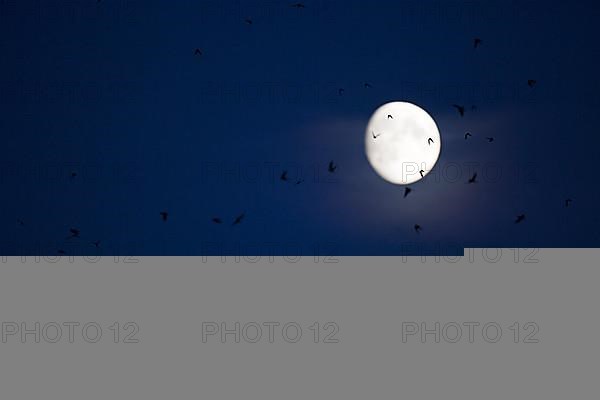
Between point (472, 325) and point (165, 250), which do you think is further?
point (165, 250)

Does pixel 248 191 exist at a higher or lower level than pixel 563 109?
lower

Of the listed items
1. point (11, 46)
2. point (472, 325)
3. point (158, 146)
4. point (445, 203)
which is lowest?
point (472, 325)

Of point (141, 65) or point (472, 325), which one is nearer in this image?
point (472, 325)

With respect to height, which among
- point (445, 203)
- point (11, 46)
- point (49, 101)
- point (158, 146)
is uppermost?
point (11, 46)

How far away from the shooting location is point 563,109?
280 centimetres

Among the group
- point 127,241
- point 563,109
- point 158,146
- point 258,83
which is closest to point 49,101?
point 158,146

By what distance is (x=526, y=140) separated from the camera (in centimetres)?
281

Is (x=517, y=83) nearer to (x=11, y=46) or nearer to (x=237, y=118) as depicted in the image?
(x=237, y=118)

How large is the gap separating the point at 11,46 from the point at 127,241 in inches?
41.9

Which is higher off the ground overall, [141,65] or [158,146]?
[141,65]

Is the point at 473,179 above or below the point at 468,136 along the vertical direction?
below

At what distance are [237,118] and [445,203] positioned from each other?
3.50ft

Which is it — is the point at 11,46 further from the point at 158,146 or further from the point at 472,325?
the point at 472,325

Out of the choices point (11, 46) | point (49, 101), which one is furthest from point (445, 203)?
point (11, 46)
